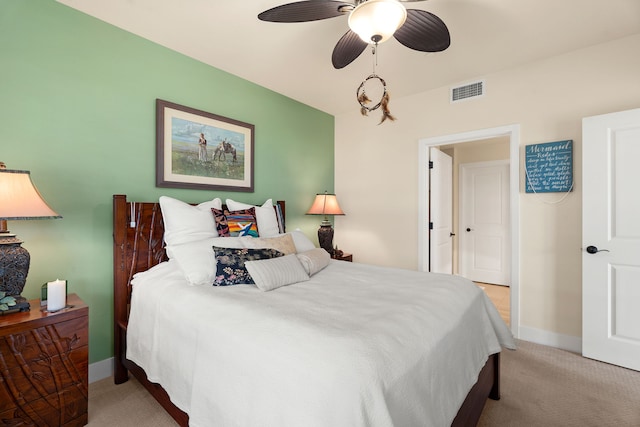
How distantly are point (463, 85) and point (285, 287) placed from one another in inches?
112

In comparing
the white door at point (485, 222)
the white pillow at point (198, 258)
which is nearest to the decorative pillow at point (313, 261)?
the white pillow at point (198, 258)

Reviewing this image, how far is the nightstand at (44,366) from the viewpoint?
143cm

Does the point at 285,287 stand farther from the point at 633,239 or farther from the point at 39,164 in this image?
the point at 633,239

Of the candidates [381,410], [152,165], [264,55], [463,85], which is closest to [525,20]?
[463,85]

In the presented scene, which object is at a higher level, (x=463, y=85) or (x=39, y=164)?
(x=463, y=85)

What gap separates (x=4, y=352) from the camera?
142cm

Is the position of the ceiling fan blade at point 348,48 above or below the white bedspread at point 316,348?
above

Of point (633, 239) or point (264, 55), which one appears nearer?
point (633, 239)

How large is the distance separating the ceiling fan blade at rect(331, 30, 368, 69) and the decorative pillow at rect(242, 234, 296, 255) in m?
1.38

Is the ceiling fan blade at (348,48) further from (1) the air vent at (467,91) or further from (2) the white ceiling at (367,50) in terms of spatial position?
(1) the air vent at (467,91)

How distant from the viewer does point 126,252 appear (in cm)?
215

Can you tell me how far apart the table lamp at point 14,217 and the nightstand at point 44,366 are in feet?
0.38

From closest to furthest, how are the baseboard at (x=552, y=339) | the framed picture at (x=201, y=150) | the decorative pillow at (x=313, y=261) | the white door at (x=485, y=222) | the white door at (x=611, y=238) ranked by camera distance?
1. the decorative pillow at (x=313, y=261)
2. the white door at (x=611, y=238)
3. the framed picture at (x=201, y=150)
4. the baseboard at (x=552, y=339)
5. the white door at (x=485, y=222)

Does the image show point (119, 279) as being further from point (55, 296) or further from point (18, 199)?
point (18, 199)
